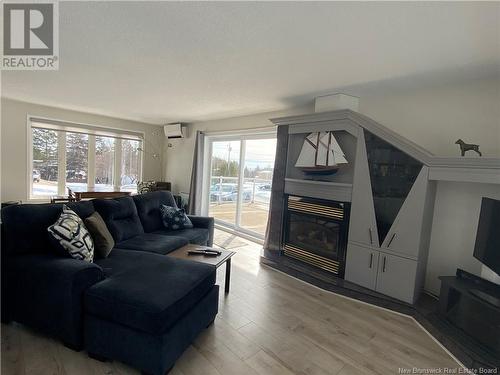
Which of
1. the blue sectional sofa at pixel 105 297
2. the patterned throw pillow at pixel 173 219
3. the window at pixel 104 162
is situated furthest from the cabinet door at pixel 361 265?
the window at pixel 104 162

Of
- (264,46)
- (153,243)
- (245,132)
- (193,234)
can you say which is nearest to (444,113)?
(264,46)

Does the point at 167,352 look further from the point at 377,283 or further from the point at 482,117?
the point at 482,117

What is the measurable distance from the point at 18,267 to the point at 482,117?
4.16 metres

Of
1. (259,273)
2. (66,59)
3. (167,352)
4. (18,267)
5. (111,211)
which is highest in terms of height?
(66,59)

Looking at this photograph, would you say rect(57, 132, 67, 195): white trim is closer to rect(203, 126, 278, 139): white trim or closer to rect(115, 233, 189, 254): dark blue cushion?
rect(203, 126, 278, 139): white trim

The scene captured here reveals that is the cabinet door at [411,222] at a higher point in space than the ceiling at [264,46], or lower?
lower

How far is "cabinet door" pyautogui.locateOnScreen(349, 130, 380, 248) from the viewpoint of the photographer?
8.90ft

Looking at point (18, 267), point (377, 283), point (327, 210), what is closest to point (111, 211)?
point (18, 267)

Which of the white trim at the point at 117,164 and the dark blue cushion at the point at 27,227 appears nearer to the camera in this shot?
the dark blue cushion at the point at 27,227

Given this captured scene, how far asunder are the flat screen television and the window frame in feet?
20.3

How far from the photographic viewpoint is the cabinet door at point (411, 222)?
244cm

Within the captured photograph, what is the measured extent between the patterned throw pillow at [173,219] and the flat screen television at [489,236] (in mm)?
3199

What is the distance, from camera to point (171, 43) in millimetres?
1990

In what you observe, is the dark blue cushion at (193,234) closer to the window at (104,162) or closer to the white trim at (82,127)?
the window at (104,162)
